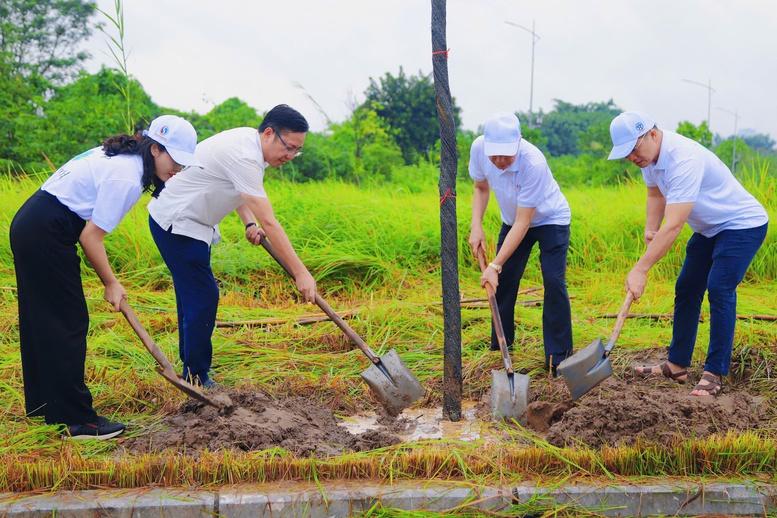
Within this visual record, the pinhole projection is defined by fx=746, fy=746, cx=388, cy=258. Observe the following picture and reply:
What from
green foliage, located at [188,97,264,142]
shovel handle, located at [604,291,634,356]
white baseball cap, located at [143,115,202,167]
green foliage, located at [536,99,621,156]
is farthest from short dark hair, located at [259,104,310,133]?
green foliage, located at [536,99,621,156]

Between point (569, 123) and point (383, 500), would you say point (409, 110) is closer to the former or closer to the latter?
point (569, 123)

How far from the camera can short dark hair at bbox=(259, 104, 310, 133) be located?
4039 mm

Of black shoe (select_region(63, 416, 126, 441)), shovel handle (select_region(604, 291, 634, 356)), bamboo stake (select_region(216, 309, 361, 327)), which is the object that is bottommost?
black shoe (select_region(63, 416, 126, 441))

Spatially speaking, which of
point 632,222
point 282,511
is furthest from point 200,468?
point 632,222

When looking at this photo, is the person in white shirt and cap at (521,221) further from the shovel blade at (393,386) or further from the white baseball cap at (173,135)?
the white baseball cap at (173,135)

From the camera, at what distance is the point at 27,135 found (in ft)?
40.2

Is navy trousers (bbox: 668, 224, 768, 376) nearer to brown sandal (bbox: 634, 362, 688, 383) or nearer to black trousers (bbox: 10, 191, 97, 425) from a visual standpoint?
brown sandal (bbox: 634, 362, 688, 383)

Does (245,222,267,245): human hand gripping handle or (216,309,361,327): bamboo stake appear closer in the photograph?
(245,222,267,245): human hand gripping handle

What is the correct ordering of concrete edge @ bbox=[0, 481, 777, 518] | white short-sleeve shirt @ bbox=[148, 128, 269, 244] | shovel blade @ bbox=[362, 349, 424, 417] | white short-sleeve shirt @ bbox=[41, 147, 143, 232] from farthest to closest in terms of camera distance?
shovel blade @ bbox=[362, 349, 424, 417] → white short-sleeve shirt @ bbox=[148, 128, 269, 244] → white short-sleeve shirt @ bbox=[41, 147, 143, 232] → concrete edge @ bbox=[0, 481, 777, 518]

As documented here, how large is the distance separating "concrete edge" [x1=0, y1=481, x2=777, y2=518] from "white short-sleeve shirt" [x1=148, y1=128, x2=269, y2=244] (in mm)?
1652

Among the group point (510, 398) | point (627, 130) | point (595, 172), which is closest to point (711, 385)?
point (510, 398)

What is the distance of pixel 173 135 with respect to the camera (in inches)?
145

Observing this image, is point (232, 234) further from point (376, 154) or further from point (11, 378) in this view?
point (376, 154)

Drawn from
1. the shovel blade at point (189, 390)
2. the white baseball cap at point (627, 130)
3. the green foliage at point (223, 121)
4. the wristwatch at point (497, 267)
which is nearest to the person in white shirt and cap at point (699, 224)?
the white baseball cap at point (627, 130)
